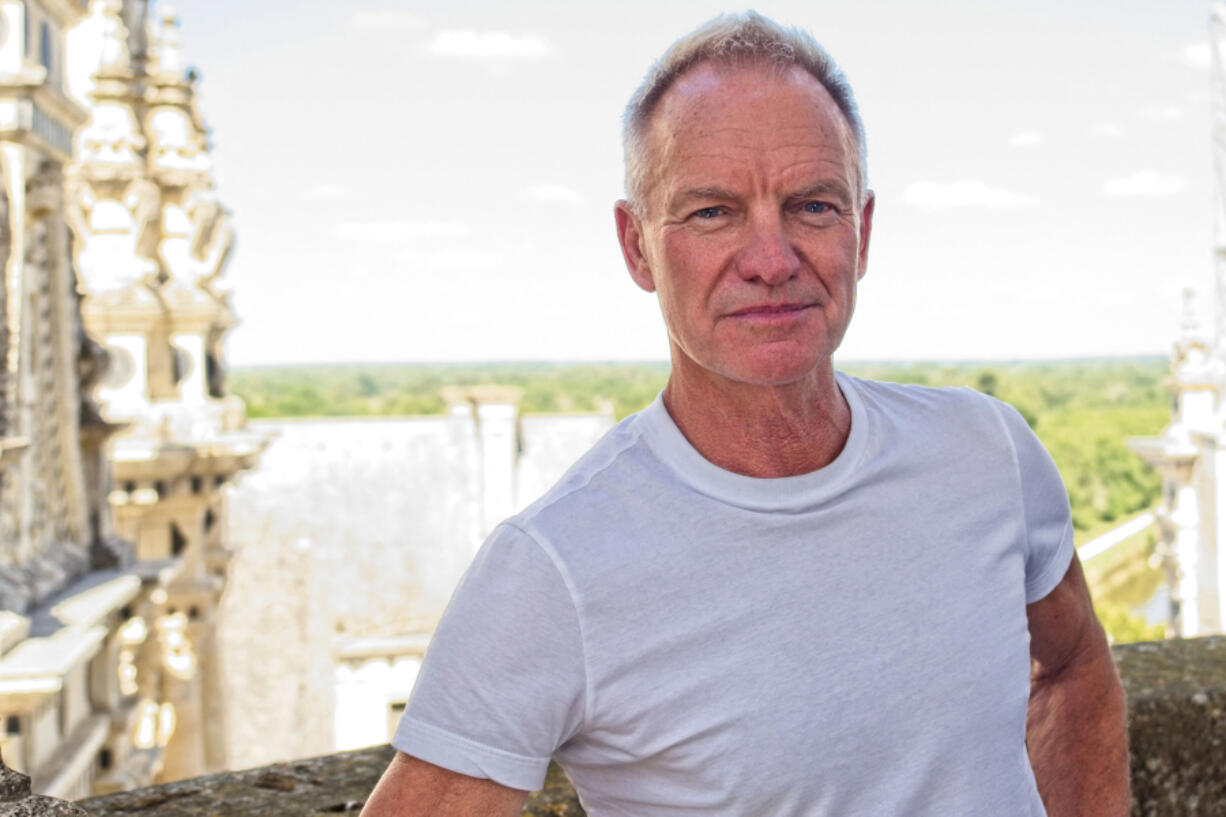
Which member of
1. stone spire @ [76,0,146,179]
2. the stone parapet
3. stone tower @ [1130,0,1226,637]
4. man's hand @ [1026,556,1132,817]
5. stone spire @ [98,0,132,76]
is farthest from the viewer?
stone tower @ [1130,0,1226,637]

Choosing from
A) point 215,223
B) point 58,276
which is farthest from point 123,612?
point 215,223

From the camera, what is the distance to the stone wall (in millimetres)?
2422

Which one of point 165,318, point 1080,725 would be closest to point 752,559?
point 1080,725

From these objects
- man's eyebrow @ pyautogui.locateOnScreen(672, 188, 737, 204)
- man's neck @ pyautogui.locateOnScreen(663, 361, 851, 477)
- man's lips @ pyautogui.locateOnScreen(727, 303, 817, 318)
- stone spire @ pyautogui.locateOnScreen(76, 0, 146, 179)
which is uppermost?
stone spire @ pyautogui.locateOnScreen(76, 0, 146, 179)

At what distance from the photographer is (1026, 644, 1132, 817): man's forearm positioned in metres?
2.07

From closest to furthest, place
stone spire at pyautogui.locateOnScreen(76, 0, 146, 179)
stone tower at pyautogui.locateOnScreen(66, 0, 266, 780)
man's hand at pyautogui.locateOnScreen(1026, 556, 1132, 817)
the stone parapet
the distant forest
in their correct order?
man's hand at pyautogui.locateOnScreen(1026, 556, 1132, 817), the stone parapet, stone spire at pyautogui.locateOnScreen(76, 0, 146, 179), stone tower at pyautogui.locateOnScreen(66, 0, 266, 780), the distant forest

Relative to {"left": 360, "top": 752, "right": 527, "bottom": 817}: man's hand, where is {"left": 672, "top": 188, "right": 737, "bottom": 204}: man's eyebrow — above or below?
above

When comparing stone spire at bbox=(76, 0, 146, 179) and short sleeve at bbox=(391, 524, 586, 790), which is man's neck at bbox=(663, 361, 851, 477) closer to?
short sleeve at bbox=(391, 524, 586, 790)

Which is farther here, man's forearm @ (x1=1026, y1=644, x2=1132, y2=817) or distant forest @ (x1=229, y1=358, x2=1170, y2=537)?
distant forest @ (x1=229, y1=358, x2=1170, y2=537)

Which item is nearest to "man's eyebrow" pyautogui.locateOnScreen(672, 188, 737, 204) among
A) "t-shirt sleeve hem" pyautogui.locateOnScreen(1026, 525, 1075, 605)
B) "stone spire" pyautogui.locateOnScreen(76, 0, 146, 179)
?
"t-shirt sleeve hem" pyautogui.locateOnScreen(1026, 525, 1075, 605)

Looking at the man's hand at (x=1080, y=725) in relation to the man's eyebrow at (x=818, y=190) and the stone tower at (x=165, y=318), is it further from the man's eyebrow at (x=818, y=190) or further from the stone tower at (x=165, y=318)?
the stone tower at (x=165, y=318)

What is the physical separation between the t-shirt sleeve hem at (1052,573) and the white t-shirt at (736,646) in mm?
174

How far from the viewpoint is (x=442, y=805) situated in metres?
1.56

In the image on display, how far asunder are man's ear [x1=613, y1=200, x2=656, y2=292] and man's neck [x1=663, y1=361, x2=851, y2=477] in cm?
16
